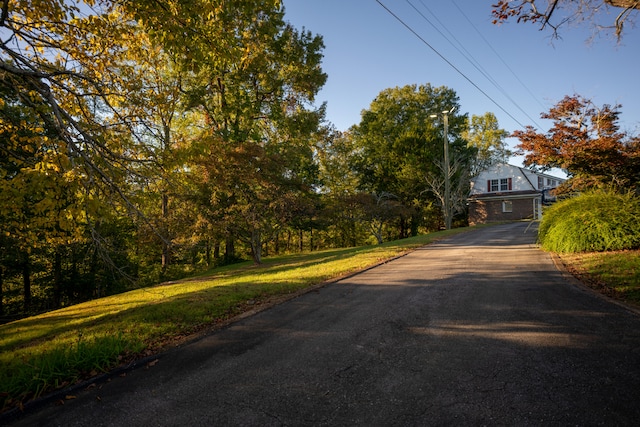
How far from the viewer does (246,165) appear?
1493 centimetres

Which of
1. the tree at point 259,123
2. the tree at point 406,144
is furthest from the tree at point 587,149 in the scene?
the tree at point 406,144

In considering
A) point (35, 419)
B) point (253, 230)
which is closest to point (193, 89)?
point (253, 230)

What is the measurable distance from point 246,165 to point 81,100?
9.47 m

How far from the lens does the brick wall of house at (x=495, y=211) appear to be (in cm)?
3366

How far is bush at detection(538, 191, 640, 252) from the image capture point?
853 cm

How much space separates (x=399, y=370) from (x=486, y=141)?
40560mm

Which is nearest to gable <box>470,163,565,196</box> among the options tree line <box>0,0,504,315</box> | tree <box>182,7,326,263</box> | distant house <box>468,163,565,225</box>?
distant house <box>468,163,565,225</box>

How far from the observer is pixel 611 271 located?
280 inches

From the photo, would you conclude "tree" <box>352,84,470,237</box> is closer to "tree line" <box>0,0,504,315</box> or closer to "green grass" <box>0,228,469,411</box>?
"tree line" <box>0,0,504,315</box>

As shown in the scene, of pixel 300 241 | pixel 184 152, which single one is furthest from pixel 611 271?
pixel 300 241

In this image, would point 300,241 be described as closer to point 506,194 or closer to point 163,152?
point 506,194

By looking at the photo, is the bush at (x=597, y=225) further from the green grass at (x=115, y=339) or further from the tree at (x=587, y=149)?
the green grass at (x=115, y=339)

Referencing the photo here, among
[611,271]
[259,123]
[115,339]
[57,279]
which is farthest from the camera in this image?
[259,123]

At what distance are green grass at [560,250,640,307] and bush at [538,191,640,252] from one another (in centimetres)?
31
